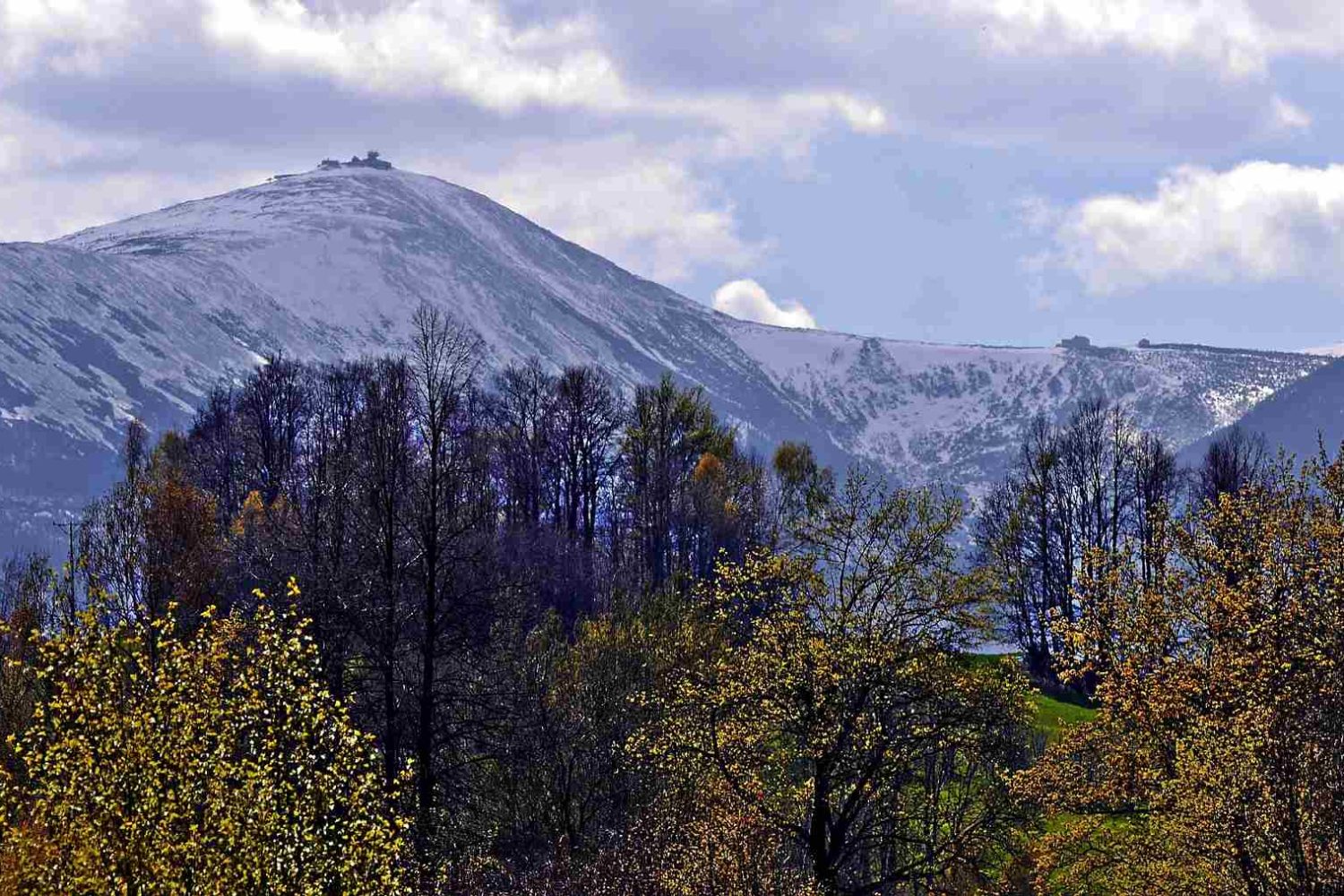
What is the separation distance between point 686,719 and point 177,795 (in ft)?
60.0

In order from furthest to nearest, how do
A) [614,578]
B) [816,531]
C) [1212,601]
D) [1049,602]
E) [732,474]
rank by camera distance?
[732,474] → [1049,602] → [614,578] → [816,531] → [1212,601]

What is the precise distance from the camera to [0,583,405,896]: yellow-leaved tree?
2512 centimetres

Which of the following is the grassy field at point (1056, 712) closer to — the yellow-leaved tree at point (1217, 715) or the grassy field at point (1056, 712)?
the grassy field at point (1056, 712)

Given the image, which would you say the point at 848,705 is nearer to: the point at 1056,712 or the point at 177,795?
the point at 177,795

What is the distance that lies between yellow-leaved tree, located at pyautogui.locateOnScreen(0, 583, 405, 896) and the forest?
0.08 m

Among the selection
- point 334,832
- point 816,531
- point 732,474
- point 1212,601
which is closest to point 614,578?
point 732,474

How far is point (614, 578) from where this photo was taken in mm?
91562

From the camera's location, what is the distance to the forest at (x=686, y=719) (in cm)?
2633

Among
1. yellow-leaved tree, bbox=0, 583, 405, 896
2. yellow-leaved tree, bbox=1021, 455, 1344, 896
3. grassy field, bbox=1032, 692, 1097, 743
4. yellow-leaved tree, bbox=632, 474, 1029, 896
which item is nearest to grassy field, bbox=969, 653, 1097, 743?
grassy field, bbox=1032, 692, 1097, 743

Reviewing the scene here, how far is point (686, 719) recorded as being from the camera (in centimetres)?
4178

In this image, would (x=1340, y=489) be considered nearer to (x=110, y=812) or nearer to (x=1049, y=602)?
(x=110, y=812)

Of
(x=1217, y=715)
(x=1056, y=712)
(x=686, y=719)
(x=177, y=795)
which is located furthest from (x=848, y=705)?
(x=1056, y=712)

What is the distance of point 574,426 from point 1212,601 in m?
81.1

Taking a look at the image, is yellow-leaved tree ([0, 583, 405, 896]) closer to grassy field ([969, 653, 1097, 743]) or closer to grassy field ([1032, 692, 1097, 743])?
grassy field ([969, 653, 1097, 743])
